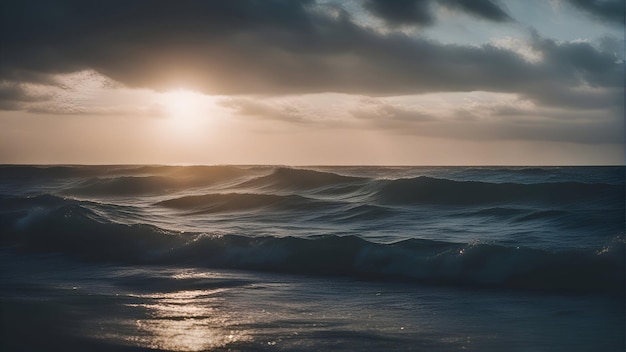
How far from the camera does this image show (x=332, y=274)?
42.6 feet

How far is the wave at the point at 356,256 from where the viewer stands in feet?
38.6

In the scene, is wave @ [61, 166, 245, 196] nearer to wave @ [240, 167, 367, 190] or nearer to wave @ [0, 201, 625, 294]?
wave @ [240, 167, 367, 190]

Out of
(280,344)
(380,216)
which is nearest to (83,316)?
(280,344)

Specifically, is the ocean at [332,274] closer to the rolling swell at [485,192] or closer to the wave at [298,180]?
the rolling swell at [485,192]

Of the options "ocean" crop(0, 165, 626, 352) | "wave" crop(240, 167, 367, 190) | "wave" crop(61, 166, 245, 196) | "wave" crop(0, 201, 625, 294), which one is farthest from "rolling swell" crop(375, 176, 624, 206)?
"wave" crop(61, 166, 245, 196)

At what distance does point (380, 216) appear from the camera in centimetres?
1964

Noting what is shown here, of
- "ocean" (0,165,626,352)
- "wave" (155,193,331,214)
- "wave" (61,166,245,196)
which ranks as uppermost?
"wave" (61,166,245,196)

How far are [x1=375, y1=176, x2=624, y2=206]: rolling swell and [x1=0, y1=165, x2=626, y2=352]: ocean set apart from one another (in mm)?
86

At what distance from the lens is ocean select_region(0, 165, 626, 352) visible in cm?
788

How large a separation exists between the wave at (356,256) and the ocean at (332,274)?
1.5 inches

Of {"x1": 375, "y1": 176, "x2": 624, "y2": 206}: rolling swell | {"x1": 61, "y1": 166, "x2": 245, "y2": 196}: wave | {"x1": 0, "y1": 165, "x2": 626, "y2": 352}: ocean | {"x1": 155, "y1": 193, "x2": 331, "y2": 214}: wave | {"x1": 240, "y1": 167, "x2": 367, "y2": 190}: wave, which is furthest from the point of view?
{"x1": 61, "y1": 166, "x2": 245, "y2": 196}: wave

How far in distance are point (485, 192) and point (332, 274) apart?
481 inches

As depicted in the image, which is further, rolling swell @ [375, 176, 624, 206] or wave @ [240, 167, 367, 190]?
wave @ [240, 167, 367, 190]

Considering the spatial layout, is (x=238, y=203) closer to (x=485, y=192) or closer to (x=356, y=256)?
(x=485, y=192)
